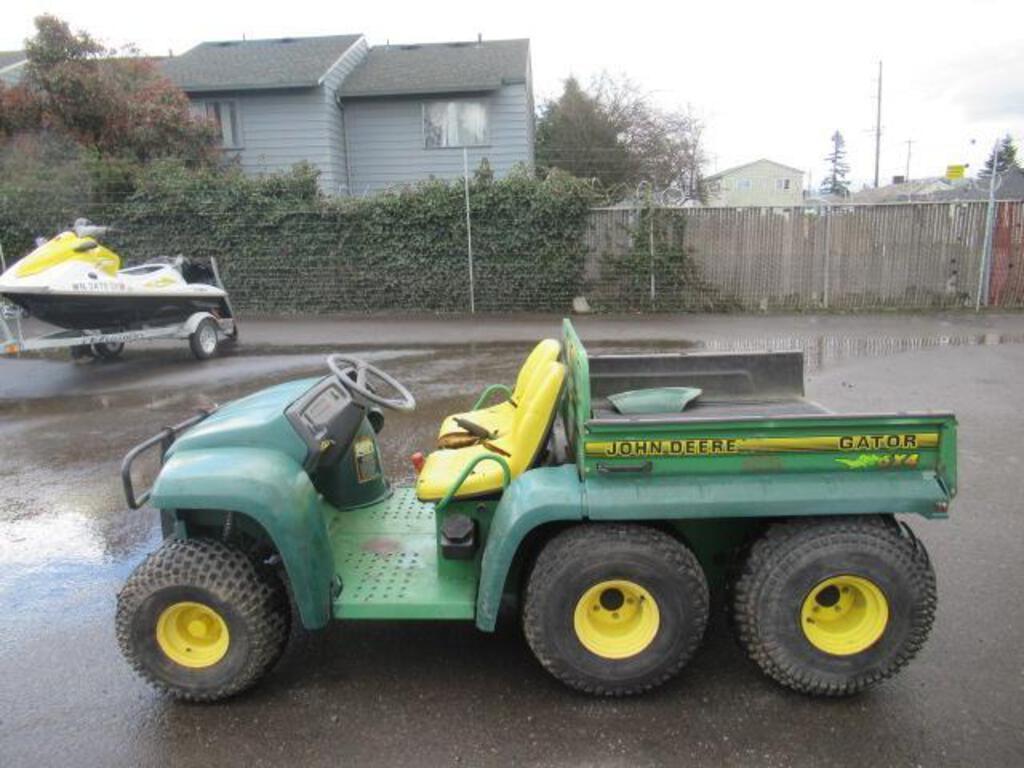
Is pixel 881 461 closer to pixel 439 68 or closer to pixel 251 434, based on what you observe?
pixel 251 434

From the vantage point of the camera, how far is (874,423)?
9.36 feet

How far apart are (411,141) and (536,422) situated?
17865 millimetres

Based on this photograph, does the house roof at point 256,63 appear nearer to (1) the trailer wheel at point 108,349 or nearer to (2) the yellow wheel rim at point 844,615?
(1) the trailer wheel at point 108,349

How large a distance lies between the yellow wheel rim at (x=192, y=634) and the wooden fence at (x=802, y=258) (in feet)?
38.1

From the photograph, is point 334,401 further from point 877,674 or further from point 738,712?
point 877,674

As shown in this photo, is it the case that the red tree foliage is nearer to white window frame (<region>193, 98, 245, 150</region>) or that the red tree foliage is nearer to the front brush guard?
white window frame (<region>193, 98, 245, 150</region>)

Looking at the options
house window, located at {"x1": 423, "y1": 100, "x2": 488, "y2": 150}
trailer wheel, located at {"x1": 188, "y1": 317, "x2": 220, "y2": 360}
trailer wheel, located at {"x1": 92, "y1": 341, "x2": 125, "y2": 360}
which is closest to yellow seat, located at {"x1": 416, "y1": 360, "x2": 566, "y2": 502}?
trailer wheel, located at {"x1": 188, "y1": 317, "x2": 220, "y2": 360}

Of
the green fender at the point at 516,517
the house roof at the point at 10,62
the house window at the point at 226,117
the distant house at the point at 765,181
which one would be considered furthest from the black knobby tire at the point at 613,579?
the distant house at the point at 765,181

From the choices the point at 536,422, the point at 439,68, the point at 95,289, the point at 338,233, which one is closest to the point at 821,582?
the point at 536,422

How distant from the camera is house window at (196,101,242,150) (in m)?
19.5

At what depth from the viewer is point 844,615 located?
119 inches

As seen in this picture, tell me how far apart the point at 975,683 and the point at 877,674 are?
1.54 ft

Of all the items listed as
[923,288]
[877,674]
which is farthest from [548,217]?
[877,674]

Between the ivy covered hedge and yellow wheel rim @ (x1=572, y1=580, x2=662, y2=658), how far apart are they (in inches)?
447
